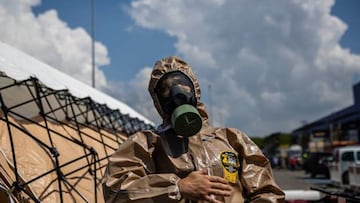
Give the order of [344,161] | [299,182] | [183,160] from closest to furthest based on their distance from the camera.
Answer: [183,160] < [344,161] < [299,182]

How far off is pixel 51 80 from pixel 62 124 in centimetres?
137

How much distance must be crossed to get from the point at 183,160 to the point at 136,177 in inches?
10.3

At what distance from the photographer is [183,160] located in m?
2.35

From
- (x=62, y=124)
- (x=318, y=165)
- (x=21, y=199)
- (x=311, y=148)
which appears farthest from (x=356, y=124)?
(x=21, y=199)

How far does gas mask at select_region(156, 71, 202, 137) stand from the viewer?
2.22 metres

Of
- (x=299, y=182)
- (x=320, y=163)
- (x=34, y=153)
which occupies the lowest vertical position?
(x=34, y=153)

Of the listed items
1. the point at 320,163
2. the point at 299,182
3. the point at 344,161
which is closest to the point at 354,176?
the point at 344,161

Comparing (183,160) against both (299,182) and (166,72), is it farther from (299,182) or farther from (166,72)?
(299,182)

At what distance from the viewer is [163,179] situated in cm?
221

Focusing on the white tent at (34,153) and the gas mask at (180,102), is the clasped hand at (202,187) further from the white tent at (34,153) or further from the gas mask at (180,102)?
the white tent at (34,153)

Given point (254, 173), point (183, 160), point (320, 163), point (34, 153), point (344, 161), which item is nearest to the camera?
point (183, 160)

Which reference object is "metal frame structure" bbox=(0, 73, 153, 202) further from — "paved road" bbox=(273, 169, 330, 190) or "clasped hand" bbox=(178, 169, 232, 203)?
"paved road" bbox=(273, 169, 330, 190)

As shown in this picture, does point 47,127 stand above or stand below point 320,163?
below

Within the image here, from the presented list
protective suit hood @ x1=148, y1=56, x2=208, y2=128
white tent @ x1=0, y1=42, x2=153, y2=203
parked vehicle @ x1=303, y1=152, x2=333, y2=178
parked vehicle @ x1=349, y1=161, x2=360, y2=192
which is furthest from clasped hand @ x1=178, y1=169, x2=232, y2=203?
parked vehicle @ x1=303, y1=152, x2=333, y2=178
